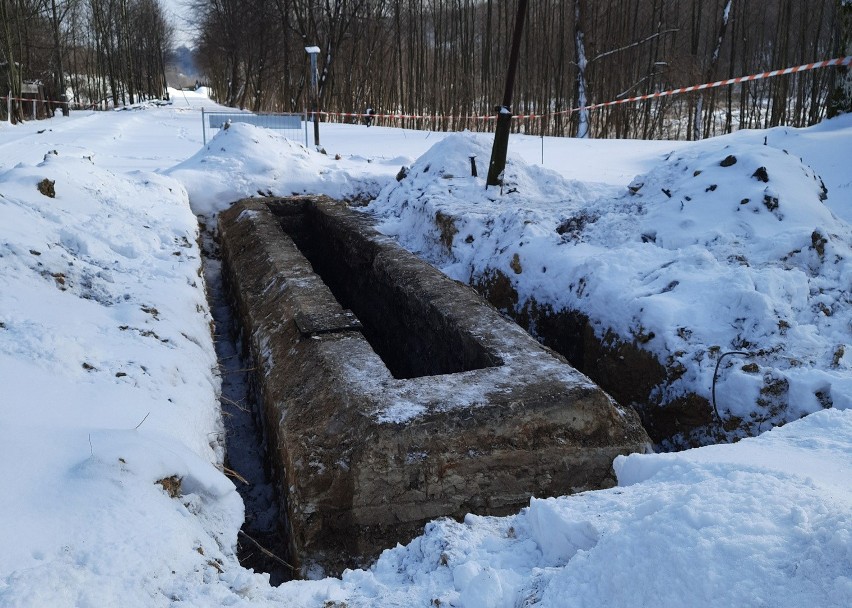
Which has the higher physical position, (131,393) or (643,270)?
(643,270)

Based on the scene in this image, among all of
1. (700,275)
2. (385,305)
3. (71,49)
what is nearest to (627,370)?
(700,275)

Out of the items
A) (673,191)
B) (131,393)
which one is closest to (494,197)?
(673,191)

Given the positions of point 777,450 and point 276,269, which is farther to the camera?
point 276,269

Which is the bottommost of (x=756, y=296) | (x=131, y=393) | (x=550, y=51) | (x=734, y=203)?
(x=131, y=393)

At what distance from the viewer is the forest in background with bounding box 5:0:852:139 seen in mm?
18719

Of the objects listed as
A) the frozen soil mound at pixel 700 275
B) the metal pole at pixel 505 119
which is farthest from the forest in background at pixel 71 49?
the frozen soil mound at pixel 700 275

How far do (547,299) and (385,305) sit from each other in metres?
1.56

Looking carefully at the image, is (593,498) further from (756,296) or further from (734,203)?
(734,203)

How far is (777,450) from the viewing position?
97.2 inches

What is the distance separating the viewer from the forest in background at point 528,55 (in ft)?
61.4

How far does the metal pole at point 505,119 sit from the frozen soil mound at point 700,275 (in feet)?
2.10

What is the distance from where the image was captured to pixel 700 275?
4.50 m

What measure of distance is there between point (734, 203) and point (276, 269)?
367cm

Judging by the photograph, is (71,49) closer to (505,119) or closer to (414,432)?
(505,119)
